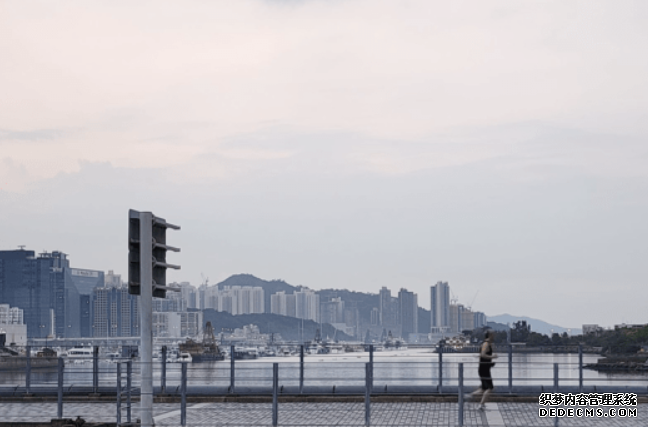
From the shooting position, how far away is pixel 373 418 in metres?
23.0

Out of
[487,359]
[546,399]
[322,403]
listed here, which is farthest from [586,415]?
[322,403]

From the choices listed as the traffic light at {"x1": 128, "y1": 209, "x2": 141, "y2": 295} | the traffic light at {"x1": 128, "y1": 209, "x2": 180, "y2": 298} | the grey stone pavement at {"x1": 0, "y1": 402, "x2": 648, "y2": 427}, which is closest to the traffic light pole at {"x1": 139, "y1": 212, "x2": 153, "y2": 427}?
the traffic light at {"x1": 128, "y1": 209, "x2": 180, "y2": 298}

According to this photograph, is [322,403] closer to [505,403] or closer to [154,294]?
[505,403]

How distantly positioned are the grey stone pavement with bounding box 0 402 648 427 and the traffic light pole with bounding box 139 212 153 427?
167 inches

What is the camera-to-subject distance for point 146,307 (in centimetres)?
1733

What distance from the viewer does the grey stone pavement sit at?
2195 cm

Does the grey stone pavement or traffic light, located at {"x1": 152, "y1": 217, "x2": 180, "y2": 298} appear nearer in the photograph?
traffic light, located at {"x1": 152, "y1": 217, "x2": 180, "y2": 298}

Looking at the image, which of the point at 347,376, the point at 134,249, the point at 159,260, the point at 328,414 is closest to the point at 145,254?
the point at 134,249

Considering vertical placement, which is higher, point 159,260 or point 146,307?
point 159,260

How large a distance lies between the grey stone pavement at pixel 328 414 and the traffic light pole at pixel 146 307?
4.25 meters

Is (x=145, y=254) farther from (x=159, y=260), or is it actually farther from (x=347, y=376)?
(x=347, y=376)

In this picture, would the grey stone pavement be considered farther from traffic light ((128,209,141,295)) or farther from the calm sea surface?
traffic light ((128,209,141,295))

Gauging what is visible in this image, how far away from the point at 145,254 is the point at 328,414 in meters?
9.07

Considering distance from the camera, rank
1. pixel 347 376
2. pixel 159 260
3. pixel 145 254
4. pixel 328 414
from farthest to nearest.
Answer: pixel 347 376 < pixel 328 414 < pixel 159 260 < pixel 145 254
